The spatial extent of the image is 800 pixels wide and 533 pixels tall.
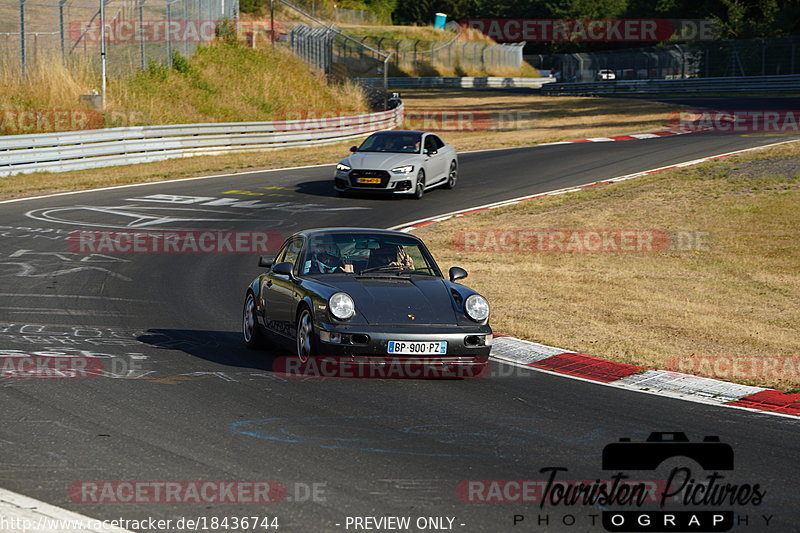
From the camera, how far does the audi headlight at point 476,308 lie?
970 centimetres

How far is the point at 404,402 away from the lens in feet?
28.0

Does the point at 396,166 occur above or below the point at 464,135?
below

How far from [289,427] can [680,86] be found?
5914 centimetres

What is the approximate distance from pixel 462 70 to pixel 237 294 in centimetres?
7700

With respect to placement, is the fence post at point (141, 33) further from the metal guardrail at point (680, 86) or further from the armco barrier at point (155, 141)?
the metal guardrail at point (680, 86)

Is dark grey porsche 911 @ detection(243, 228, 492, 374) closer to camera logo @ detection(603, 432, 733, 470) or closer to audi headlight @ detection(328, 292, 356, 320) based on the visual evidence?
audi headlight @ detection(328, 292, 356, 320)

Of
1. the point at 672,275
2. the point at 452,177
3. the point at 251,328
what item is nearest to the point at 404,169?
the point at 452,177

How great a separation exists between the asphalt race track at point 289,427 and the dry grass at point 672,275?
251cm

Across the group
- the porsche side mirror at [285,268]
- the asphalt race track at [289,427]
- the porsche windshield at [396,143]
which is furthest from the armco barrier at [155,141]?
the porsche side mirror at [285,268]

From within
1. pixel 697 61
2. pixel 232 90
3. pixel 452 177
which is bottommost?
pixel 452 177

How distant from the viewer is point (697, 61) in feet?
218

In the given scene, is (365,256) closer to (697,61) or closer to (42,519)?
(42,519)

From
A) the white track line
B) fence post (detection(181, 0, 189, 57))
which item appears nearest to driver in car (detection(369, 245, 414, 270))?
the white track line

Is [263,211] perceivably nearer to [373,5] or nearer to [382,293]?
[382,293]
